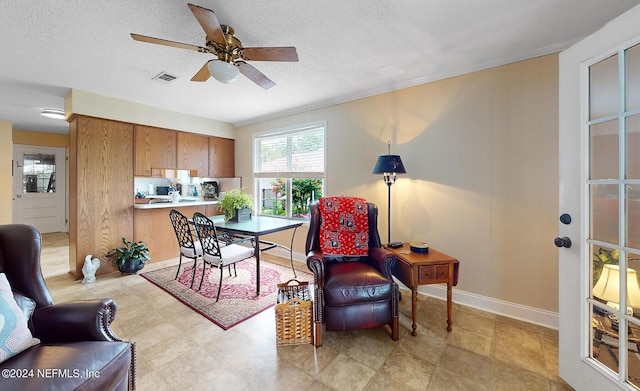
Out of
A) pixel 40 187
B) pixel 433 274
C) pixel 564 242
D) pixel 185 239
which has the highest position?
pixel 40 187

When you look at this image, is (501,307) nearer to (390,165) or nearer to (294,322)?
(390,165)

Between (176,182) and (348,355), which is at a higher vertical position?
(176,182)

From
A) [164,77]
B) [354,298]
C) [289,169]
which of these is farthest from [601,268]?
[164,77]

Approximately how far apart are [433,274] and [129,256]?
3746 mm

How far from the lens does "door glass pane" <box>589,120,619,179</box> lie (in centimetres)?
125

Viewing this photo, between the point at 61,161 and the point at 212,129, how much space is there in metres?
4.31

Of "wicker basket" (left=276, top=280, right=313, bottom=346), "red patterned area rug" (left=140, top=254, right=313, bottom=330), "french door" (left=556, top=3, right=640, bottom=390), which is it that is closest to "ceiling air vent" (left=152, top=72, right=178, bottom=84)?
"red patterned area rug" (left=140, top=254, right=313, bottom=330)

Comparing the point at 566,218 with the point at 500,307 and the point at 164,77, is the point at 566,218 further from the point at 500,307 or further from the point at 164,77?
the point at 164,77

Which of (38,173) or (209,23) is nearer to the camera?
(209,23)

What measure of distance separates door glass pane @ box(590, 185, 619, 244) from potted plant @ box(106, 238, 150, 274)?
4.54 m

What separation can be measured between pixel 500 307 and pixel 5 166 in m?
7.94

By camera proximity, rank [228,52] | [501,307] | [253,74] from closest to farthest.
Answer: [228,52], [253,74], [501,307]

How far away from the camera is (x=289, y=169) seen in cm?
395

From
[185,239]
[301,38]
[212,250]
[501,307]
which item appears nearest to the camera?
[301,38]
